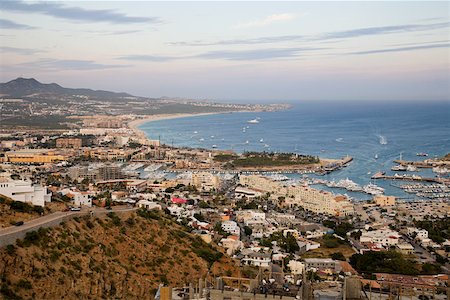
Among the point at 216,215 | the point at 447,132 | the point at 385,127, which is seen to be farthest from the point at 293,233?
the point at 385,127

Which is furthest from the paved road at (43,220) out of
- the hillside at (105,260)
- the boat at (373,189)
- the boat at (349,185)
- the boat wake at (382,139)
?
the boat wake at (382,139)

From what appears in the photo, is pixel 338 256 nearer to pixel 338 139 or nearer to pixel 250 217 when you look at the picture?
pixel 250 217

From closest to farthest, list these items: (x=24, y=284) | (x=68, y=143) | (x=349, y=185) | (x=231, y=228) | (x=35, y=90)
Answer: (x=24, y=284)
(x=231, y=228)
(x=349, y=185)
(x=68, y=143)
(x=35, y=90)

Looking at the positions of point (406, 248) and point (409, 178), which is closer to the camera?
point (406, 248)

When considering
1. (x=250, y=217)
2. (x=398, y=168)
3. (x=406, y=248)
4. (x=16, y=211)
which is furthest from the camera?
(x=398, y=168)

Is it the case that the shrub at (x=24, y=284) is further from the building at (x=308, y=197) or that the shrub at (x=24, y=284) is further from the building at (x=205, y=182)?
the building at (x=205, y=182)

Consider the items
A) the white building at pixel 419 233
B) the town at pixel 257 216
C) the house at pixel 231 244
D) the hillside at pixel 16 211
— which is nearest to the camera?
the town at pixel 257 216

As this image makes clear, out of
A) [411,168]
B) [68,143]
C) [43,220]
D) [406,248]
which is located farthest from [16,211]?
[68,143]
